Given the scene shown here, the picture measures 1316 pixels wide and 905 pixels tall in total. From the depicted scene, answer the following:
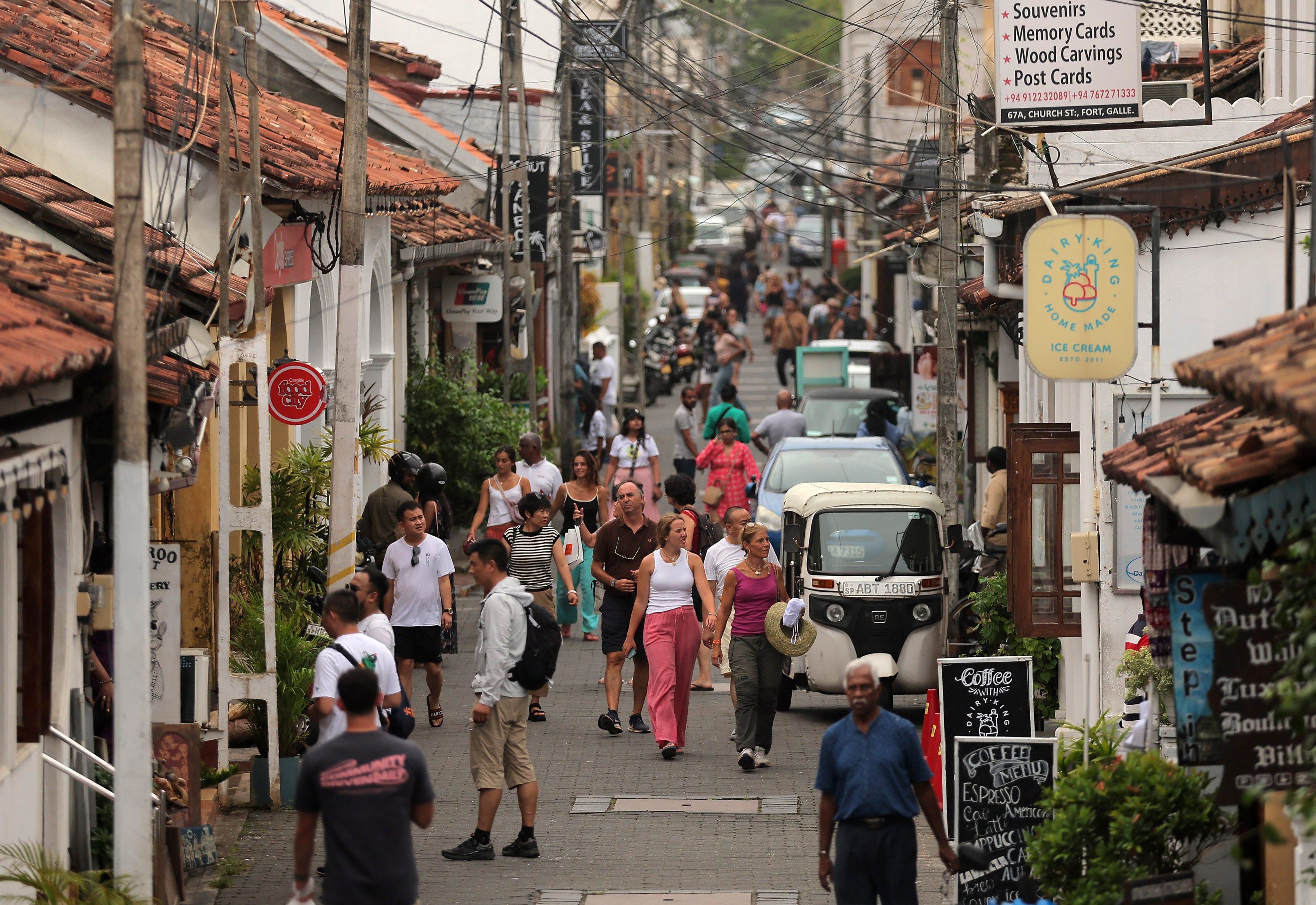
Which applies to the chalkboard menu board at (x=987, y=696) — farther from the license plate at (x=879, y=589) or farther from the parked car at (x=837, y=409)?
the parked car at (x=837, y=409)

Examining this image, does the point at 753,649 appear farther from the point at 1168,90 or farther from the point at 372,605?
the point at 1168,90

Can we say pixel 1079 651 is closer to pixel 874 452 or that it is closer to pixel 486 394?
pixel 874 452

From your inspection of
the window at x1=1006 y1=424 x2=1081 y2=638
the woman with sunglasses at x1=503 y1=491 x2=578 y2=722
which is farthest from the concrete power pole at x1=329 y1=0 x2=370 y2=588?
the window at x1=1006 y1=424 x2=1081 y2=638

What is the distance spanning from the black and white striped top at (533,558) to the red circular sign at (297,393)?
196cm

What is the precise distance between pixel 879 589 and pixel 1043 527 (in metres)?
2.09

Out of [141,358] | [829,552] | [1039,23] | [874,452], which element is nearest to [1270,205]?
[1039,23]

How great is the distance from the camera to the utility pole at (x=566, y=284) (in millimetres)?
26453

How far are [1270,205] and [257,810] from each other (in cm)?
779

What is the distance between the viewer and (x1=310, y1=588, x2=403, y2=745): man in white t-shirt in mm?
8461

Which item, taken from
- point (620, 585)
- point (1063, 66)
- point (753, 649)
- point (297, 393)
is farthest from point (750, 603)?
point (1063, 66)

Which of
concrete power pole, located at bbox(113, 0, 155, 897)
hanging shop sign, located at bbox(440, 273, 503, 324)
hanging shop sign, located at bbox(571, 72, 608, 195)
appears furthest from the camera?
hanging shop sign, located at bbox(571, 72, 608, 195)

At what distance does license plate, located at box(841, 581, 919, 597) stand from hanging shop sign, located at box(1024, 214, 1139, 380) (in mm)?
3705

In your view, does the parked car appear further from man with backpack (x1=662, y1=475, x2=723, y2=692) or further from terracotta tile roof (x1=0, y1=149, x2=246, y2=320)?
terracotta tile roof (x1=0, y1=149, x2=246, y2=320)

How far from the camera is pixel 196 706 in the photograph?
34.5ft
